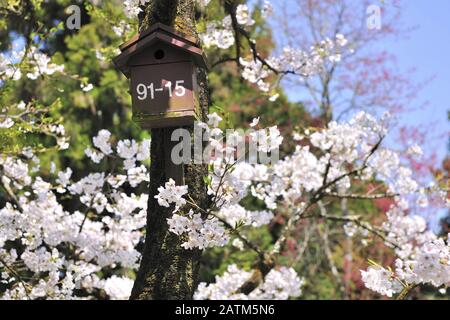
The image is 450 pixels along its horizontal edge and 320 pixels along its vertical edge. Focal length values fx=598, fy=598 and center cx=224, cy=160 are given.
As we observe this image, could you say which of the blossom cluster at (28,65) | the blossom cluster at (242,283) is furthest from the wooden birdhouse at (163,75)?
the blossom cluster at (242,283)

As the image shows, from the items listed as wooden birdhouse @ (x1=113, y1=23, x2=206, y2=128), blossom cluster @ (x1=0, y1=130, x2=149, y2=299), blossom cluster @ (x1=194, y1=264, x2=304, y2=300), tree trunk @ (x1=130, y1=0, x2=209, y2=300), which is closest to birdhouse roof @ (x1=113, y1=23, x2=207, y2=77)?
wooden birdhouse @ (x1=113, y1=23, x2=206, y2=128)

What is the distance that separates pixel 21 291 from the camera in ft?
15.0

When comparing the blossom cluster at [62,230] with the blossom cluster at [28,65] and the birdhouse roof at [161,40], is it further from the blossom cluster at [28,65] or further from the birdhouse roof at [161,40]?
the birdhouse roof at [161,40]

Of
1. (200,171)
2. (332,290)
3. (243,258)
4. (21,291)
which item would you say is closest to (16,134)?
(21,291)

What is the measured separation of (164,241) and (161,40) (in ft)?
3.51

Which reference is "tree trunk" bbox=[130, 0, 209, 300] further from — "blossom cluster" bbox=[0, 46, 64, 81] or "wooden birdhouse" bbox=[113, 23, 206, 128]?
"blossom cluster" bbox=[0, 46, 64, 81]

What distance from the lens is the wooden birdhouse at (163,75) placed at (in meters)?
3.16

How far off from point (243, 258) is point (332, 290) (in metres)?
1.95

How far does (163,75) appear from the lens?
3.23 m

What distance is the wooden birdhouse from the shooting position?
3164mm

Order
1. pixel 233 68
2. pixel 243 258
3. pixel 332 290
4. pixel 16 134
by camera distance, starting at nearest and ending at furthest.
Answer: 1. pixel 16 134
2. pixel 243 258
3. pixel 332 290
4. pixel 233 68

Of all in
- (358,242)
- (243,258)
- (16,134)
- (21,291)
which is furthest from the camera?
(358,242)

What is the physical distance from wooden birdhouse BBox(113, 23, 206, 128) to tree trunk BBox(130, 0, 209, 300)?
16 cm

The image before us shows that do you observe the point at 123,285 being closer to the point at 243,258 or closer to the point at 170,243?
the point at 170,243
